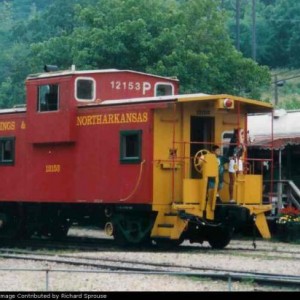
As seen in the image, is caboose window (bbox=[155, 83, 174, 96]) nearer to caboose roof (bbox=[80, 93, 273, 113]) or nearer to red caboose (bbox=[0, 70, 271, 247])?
red caboose (bbox=[0, 70, 271, 247])

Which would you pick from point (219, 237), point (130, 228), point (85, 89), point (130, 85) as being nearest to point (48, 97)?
point (85, 89)

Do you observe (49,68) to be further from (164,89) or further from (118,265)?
(118,265)

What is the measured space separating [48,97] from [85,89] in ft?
3.11

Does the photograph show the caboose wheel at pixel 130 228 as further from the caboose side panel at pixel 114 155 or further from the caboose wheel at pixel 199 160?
the caboose wheel at pixel 199 160

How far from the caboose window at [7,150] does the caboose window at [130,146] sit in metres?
4.18

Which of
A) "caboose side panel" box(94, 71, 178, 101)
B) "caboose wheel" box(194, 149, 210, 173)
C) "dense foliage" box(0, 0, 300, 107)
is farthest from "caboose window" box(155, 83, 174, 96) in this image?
"dense foliage" box(0, 0, 300, 107)

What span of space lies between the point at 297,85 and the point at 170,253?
70280mm

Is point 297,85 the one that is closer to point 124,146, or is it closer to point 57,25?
point 57,25

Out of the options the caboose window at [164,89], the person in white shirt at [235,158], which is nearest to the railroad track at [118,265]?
the person in white shirt at [235,158]

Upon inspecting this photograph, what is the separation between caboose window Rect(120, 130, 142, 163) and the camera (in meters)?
22.5

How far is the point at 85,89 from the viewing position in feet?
79.9
